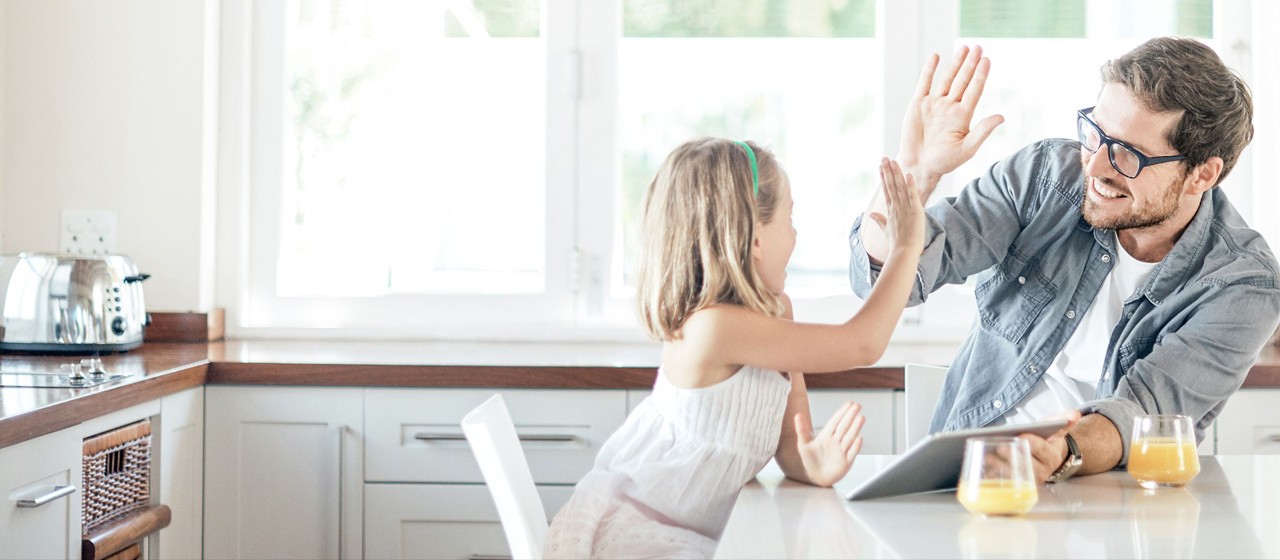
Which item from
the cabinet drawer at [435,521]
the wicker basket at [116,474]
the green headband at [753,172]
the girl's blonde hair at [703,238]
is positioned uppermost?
the green headband at [753,172]

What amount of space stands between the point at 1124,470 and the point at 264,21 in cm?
218

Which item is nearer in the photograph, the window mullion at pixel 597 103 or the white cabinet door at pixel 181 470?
the white cabinet door at pixel 181 470

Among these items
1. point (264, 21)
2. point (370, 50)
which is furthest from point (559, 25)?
point (264, 21)

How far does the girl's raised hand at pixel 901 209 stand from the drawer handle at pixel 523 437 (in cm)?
94

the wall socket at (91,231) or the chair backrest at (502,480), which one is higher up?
the wall socket at (91,231)

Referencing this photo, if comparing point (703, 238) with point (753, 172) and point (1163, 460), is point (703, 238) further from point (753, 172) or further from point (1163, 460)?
point (1163, 460)

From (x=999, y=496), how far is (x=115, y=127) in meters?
2.26

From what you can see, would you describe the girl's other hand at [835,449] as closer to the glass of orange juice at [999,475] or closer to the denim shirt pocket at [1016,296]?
the glass of orange juice at [999,475]

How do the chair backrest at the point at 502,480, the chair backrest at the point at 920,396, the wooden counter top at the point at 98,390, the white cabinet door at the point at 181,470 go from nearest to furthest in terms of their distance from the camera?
the chair backrest at the point at 502,480, the wooden counter top at the point at 98,390, the chair backrest at the point at 920,396, the white cabinet door at the point at 181,470

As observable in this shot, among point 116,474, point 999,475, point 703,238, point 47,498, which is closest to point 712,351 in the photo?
point 703,238

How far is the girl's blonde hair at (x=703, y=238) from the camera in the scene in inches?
59.9

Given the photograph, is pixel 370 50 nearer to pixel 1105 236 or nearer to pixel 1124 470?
pixel 1105 236

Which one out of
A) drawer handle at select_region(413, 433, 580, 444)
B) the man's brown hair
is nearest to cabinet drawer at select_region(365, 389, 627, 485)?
drawer handle at select_region(413, 433, 580, 444)

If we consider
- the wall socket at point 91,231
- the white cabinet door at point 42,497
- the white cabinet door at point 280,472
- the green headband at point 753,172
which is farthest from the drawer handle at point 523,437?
the wall socket at point 91,231
